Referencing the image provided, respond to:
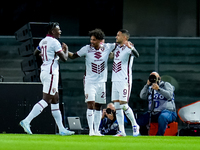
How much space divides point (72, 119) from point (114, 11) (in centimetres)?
507

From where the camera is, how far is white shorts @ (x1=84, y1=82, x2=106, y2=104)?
30.1 ft

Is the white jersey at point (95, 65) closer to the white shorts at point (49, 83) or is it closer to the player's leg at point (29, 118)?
the white shorts at point (49, 83)

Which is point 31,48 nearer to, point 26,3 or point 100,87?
point 100,87

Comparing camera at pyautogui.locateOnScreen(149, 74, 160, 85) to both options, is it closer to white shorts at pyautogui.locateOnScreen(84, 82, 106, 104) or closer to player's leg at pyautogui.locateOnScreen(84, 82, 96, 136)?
white shorts at pyautogui.locateOnScreen(84, 82, 106, 104)

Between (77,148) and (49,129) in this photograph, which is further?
(49,129)

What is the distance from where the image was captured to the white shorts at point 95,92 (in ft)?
30.1

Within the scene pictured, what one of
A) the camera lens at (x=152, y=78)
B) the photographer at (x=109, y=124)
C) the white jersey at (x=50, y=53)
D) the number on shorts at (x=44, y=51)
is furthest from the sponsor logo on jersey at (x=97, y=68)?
Answer: the photographer at (x=109, y=124)

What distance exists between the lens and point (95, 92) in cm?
926

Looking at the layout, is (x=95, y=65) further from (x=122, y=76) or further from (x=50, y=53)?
(x=50, y=53)

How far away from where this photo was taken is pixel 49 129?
1058cm

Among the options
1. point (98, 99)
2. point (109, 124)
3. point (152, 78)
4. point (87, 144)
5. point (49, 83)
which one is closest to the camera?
point (87, 144)

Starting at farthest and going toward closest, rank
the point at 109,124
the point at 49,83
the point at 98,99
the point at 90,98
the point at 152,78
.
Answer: the point at 109,124, the point at 152,78, the point at 98,99, the point at 90,98, the point at 49,83

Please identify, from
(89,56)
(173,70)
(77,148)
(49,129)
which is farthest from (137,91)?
(77,148)

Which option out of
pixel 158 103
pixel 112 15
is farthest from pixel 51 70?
pixel 112 15
